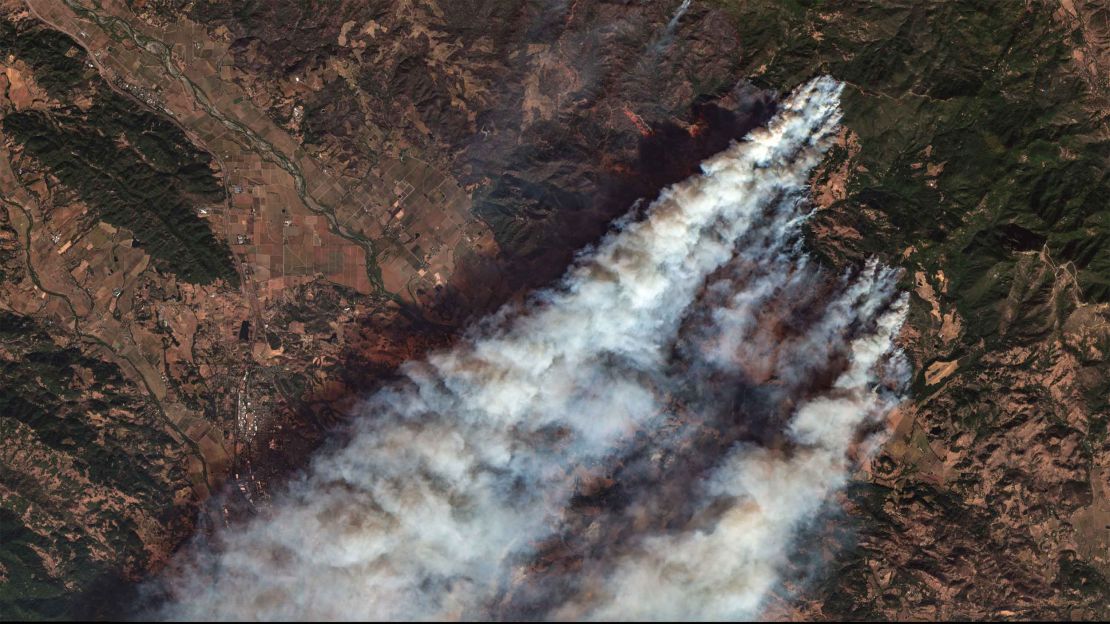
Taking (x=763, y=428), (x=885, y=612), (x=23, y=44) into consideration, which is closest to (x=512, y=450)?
(x=763, y=428)

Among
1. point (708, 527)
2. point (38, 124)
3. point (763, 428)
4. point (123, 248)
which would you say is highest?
point (38, 124)

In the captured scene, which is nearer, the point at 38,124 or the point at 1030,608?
the point at 1030,608

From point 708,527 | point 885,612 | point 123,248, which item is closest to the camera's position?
point 708,527

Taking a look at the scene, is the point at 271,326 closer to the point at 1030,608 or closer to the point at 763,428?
the point at 763,428

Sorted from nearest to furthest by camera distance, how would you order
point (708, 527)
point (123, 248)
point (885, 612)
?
point (708, 527) < point (885, 612) < point (123, 248)

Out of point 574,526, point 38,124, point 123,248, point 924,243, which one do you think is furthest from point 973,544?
point 38,124

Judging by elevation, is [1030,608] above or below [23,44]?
below
